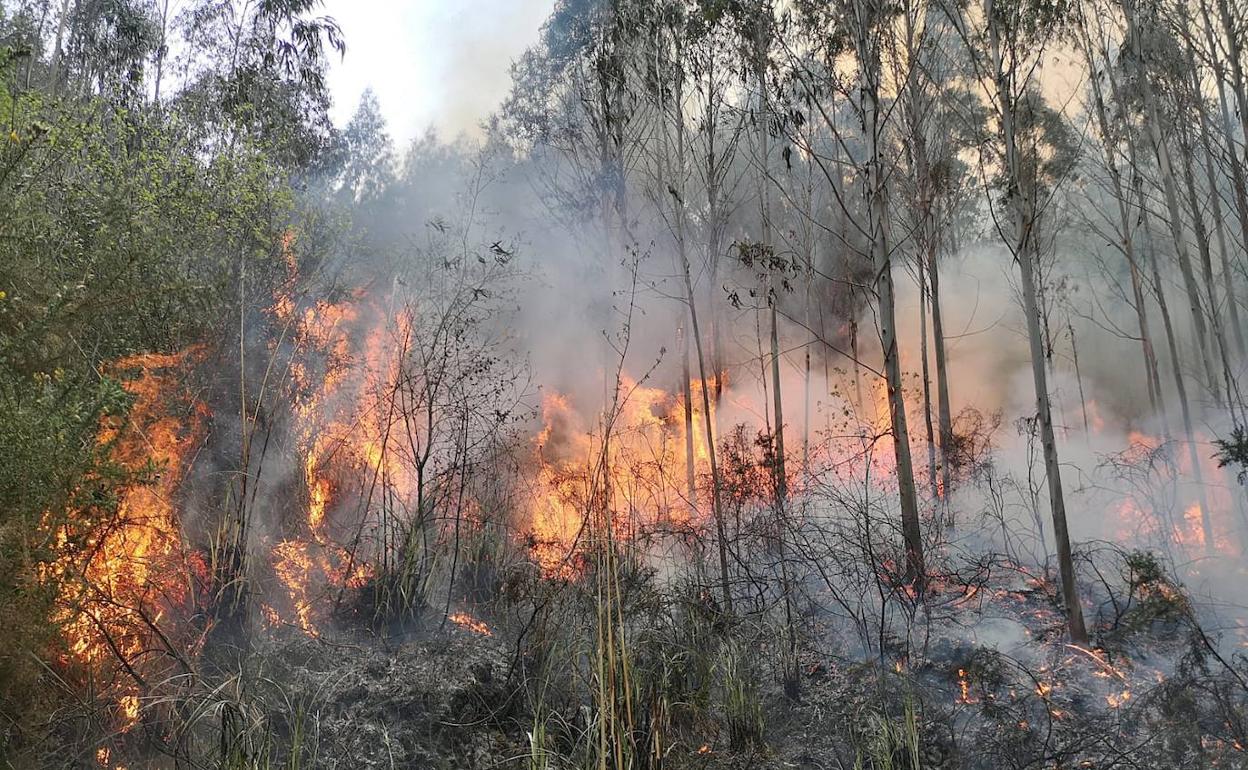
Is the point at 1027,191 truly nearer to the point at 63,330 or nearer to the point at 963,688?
the point at 963,688

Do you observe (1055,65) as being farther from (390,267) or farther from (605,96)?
(390,267)

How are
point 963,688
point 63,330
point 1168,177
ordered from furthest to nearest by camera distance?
point 1168,177
point 963,688
point 63,330

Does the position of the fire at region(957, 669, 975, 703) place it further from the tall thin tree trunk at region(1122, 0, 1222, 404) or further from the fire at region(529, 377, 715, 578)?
the tall thin tree trunk at region(1122, 0, 1222, 404)

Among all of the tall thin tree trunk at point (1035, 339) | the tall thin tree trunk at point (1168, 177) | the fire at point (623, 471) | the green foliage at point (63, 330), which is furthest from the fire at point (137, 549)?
the tall thin tree trunk at point (1168, 177)

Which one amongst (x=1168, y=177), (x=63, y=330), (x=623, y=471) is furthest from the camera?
(x=623, y=471)

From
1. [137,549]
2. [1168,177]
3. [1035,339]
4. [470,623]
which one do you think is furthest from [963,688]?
[1168,177]

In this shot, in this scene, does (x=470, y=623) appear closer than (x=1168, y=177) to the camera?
Yes

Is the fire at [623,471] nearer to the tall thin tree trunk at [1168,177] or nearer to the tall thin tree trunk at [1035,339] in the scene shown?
the tall thin tree trunk at [1035,339]

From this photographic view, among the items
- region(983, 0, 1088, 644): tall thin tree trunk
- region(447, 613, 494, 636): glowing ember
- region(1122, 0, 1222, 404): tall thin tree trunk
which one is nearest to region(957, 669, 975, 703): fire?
region(983, 0, 1088, 644): tall thin tree trunk

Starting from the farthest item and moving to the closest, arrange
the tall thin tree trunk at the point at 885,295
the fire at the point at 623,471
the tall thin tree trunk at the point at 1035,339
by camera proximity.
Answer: the fire at the point at 623,471 → the tall thin tree trunk at the point at 885,295 → the tall thin tree trunk at the point at 1035,339

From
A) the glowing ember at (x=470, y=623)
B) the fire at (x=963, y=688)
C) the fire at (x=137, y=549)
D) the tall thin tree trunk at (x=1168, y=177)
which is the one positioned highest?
the tall thin tree trunk at (x=1168, y=177)

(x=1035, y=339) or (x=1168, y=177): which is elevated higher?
(x=1168, y=177)

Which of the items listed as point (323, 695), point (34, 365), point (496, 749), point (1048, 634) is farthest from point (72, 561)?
point (1048, 634)

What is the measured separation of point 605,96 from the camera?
11.3 metres
